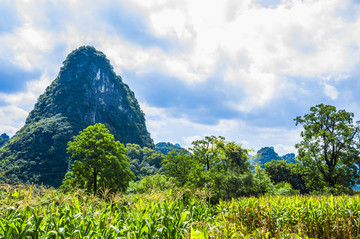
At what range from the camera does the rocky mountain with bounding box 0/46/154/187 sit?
97.9 meters

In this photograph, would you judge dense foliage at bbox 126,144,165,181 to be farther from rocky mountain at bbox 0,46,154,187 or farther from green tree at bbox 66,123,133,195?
green tree at bbox 66,123,133,195

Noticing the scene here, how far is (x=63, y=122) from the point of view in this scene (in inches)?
5492

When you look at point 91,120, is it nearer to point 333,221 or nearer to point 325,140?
point 325,140

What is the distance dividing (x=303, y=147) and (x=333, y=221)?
24.4 metres

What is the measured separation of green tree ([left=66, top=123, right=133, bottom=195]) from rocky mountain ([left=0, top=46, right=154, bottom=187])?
75561 millimetres

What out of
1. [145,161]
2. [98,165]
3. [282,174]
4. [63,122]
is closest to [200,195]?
[98,165]

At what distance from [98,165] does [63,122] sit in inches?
5328

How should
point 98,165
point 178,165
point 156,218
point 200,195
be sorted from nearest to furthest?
point 156,218 < point 200,195 < point 98,165 < point 178,165

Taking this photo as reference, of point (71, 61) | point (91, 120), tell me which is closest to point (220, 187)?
point (91, 120)

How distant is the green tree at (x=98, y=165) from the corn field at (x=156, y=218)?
59.5ft

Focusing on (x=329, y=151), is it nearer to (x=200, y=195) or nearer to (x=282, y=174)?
(x=200, y=195)

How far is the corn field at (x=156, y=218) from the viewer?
3.44 m

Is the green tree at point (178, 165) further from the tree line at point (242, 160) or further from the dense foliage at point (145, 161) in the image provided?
the dense foliage at point (145, 161)

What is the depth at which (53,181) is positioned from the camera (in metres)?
88.4
